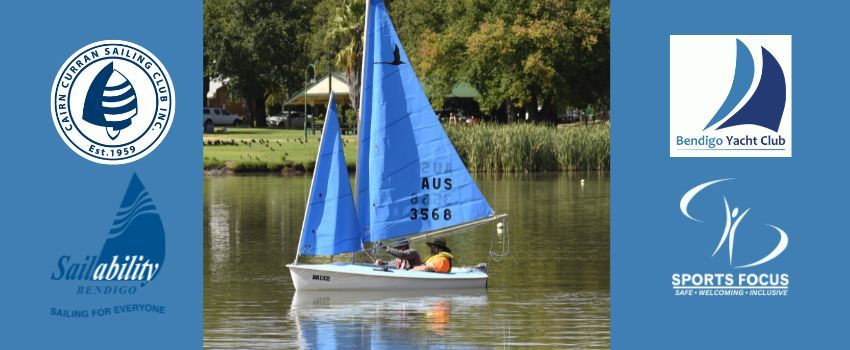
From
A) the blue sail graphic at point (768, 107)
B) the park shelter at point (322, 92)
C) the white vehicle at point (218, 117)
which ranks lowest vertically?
the blue sail graphic at point (768, 107)

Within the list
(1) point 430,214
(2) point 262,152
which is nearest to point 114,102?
(1) point 430,214

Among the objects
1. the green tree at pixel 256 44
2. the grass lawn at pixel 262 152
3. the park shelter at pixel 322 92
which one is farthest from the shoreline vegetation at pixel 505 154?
the green tree at pixel 256 44

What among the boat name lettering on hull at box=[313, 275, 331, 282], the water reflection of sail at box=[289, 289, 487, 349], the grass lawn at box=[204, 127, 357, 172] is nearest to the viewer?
the water reflection of sail at box=[289, 289, 487, 349]

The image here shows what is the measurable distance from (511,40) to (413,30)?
533 inches

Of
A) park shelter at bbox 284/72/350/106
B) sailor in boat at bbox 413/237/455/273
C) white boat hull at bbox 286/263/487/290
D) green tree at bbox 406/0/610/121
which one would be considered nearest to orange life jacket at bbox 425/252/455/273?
sailor in boat at bbox 413/237/455/273

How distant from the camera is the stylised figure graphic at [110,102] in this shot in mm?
14750

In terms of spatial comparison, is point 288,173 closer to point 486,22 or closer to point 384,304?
point 486,22

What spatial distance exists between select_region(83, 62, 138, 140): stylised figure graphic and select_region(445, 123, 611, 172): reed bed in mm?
43888

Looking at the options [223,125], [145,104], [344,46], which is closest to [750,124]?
[145,104]

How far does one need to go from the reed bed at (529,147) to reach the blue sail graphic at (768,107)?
43236 millimetres

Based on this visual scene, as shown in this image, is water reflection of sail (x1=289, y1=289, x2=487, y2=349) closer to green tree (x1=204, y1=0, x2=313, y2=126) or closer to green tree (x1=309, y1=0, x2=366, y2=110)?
green tree (x1=309, y1=0, x2=366, y2=110)

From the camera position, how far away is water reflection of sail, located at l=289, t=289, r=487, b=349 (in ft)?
68.5

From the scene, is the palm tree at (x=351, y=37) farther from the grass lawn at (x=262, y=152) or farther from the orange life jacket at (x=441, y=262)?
the orange life jacket at (x=441, y=262)

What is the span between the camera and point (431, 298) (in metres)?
25.0
